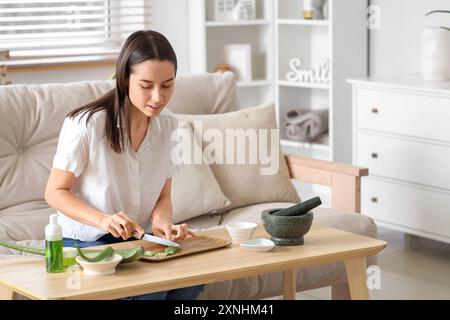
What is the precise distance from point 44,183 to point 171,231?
91 centimetres

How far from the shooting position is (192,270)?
6.56 feet

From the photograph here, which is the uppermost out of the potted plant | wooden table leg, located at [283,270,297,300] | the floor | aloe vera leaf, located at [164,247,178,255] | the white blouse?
the potted plant

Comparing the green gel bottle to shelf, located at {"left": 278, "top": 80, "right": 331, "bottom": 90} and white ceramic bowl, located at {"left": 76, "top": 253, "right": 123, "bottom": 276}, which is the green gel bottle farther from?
shelf, located at {"left": 278, "top": 80, "right": 331, "bottom": 90}

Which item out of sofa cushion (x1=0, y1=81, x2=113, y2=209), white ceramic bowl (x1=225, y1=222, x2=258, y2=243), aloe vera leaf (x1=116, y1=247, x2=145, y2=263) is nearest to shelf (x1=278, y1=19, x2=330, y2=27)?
sofa cushion (x1=0, y1=81, x2=113, y2=209)

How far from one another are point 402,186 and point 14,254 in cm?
197

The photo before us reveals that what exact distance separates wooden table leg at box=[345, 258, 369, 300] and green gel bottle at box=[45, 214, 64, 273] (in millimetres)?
692

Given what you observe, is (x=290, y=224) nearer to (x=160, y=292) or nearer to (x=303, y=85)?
(x=160, y=292)

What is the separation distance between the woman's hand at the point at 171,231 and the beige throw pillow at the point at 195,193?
735 mm

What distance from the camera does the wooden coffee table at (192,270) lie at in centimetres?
188

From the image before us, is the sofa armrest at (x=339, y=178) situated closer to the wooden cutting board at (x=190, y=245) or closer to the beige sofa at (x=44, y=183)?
the beige sofa at (x=44, y=183)

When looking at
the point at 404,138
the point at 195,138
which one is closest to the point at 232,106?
the point at 195,138

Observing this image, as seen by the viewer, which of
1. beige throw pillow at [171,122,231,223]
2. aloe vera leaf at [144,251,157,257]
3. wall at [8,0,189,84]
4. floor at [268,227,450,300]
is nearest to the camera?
aloe vera leaf at [144,251,157,257]

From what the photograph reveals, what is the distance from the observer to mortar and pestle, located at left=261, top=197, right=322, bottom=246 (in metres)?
2.22
